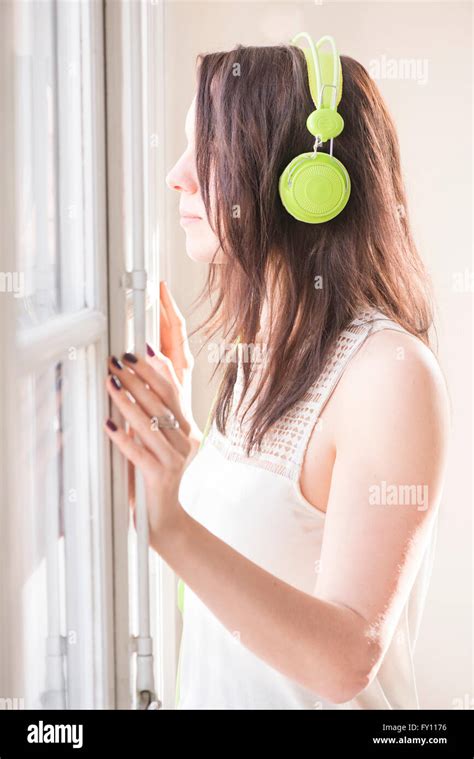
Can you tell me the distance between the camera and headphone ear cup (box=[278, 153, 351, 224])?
0.71m

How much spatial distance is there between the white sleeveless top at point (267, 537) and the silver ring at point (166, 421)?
227mm

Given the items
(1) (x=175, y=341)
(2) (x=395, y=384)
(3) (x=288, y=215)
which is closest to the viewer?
(2) (x=395, y=384)

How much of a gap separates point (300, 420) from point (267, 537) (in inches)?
4.8

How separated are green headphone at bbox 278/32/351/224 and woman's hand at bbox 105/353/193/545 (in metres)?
0.27

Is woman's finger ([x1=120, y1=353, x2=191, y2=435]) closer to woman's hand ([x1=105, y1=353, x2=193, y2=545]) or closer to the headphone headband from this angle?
woman's hand ([x1=105, y1=353, x2=193, y2=545])

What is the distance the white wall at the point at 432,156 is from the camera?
4.06 ft

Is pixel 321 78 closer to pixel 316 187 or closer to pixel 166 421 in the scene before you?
pixel 316 187

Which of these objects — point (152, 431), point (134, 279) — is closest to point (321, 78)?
point (134, 279)

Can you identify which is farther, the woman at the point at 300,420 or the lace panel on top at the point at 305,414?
the lace panel on top at the point at 305,414

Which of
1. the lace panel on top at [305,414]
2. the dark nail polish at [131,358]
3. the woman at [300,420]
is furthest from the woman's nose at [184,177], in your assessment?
the dark nail polish at [131,358]

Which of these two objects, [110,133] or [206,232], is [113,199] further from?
[206,232]

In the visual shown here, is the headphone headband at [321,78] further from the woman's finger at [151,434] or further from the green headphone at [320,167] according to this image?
the woman's finger at [151,434]

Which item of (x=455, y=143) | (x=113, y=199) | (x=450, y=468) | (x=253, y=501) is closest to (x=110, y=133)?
(x=113, y=199)

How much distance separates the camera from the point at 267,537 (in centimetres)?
75
